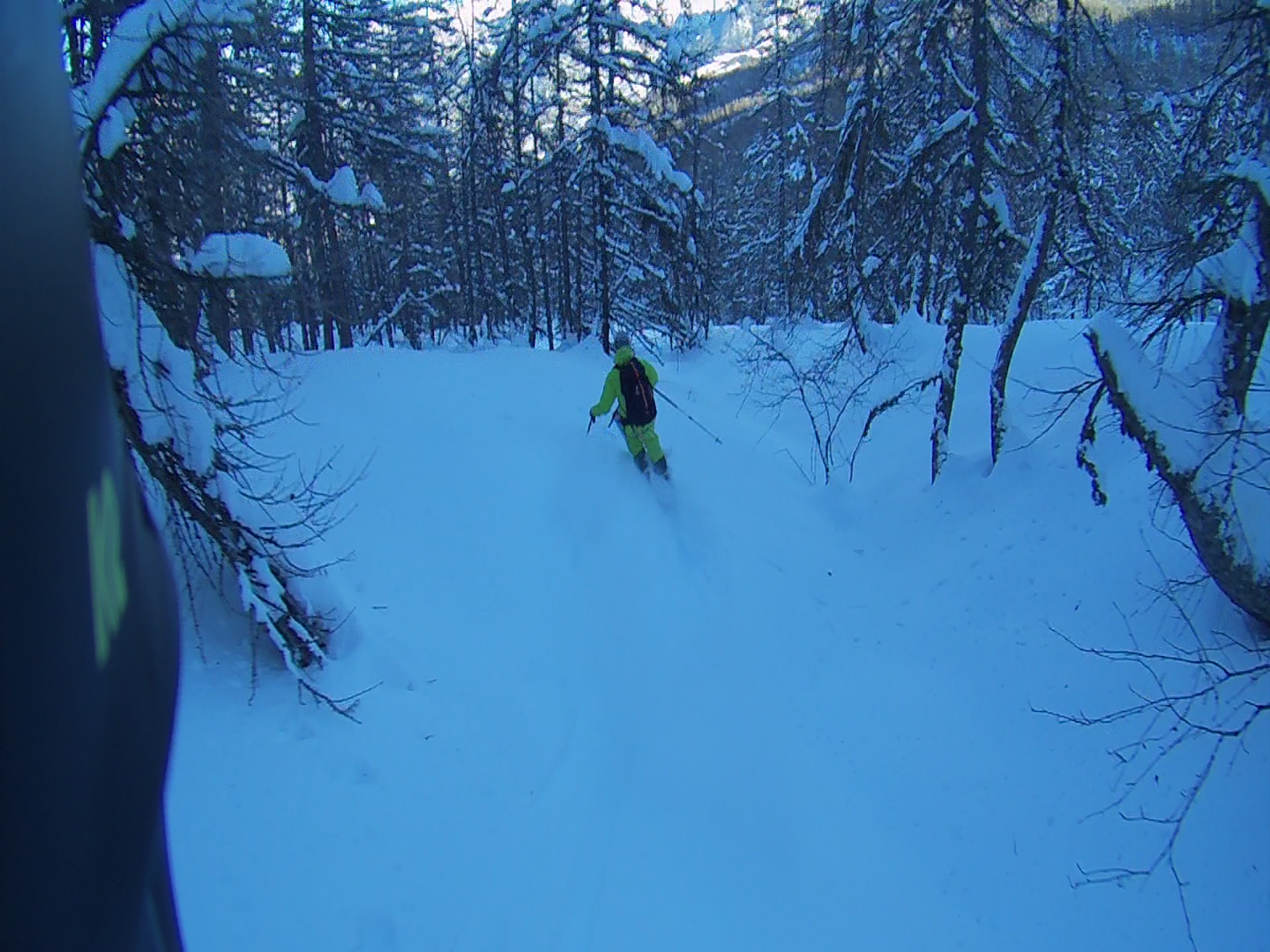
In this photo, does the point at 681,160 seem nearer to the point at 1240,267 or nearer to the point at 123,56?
the point at 1240,267

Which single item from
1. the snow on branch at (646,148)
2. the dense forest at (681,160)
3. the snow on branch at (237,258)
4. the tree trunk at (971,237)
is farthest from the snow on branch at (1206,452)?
the snow on branch at (646,148)

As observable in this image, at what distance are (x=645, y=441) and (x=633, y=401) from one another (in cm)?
63

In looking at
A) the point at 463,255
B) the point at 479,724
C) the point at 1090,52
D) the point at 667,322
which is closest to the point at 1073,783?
the point at 479,724

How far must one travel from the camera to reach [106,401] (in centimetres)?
89

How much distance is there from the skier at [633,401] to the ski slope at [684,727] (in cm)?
49

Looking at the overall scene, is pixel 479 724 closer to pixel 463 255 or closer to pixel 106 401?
pixel 106 401

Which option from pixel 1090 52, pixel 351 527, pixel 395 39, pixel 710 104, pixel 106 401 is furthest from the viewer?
pixel 395 39

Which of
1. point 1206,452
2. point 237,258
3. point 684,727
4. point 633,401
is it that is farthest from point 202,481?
point 1206,452

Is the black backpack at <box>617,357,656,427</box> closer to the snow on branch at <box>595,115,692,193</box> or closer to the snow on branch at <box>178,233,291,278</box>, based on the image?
the snow on branch at <box>178,233,291,278</box>

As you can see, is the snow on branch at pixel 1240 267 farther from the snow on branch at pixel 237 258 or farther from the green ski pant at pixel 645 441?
the snow on branch at pixel 237 258

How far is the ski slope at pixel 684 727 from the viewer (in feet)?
15.2

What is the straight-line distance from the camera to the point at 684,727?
21.7 feet

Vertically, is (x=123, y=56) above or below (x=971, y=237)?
above

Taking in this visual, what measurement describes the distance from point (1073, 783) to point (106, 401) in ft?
23.1
